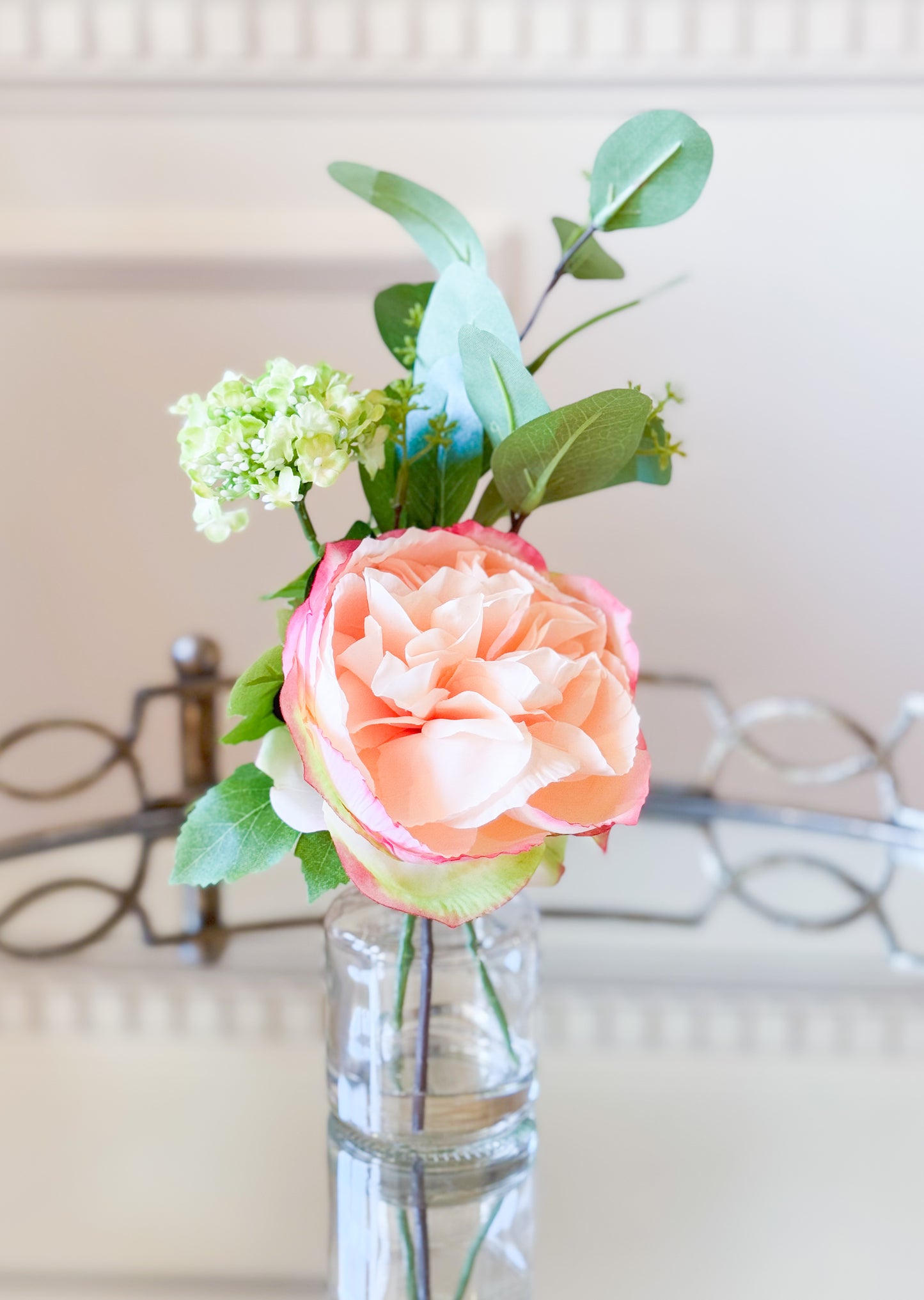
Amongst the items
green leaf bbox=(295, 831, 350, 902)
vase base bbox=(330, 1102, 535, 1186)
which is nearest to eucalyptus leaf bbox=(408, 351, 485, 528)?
green leaf bbox=(295, 831, 350, 902)

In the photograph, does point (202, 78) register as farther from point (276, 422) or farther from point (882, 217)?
point (276, 422)

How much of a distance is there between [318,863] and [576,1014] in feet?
0.72

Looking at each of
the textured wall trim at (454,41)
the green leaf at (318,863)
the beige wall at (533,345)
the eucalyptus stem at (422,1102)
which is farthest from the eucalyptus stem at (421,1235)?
the textured wall trim at (454,41)

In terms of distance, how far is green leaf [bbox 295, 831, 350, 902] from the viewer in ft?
1.15

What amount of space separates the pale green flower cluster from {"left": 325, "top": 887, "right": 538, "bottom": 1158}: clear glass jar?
0.49 ft

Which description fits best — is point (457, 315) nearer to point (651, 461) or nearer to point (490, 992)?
point (651, 461)

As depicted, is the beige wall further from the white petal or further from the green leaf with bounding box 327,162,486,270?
the white petal

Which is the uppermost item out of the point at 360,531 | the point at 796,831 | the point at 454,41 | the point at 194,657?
the point at 454,41

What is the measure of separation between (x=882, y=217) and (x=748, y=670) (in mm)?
405

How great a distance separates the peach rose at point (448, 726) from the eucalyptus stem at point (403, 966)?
8 centimetres

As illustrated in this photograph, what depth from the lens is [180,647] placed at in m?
0.75

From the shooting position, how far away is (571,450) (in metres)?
0.35

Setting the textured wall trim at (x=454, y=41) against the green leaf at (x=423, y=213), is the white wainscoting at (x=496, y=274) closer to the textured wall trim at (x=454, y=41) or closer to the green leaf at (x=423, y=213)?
the textured wall trim at (x=454, y=41)

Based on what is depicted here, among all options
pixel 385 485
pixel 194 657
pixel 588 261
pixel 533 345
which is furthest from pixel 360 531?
pixel 533 345
